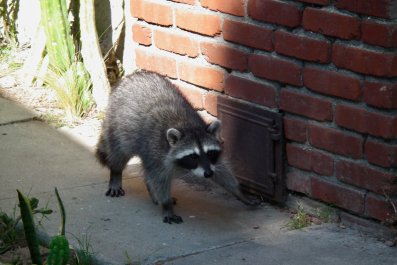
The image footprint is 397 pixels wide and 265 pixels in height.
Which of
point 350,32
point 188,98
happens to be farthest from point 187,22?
point 350,32

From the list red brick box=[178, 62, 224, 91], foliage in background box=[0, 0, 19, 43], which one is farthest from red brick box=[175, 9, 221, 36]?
foliage in background box=[0, 0, 19, 43]

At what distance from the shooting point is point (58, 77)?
23.5 feet

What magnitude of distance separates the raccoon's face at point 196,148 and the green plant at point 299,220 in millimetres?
558

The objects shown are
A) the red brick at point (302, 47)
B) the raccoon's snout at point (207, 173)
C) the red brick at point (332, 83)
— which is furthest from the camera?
the raccoon's snout at point (207, 173)

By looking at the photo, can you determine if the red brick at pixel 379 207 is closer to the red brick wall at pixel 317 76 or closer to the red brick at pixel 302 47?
the red brick wall at pixel 317 76

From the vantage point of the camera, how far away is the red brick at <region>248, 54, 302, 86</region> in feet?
16.8

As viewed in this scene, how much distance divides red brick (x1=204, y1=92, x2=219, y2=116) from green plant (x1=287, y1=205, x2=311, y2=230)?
90 cm

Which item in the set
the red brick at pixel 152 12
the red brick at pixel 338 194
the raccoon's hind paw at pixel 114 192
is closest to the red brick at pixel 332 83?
the red brick at pixel 338 194

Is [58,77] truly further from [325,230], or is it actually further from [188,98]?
[325,230]

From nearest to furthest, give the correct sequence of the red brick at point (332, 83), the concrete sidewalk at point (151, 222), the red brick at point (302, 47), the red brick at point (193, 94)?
1. the concrete sidewalk at point (151, 222)
2. the red brick at point (332, 83)
3. the red brick at point (302, 47)
4. the red brick at point (193, 94)

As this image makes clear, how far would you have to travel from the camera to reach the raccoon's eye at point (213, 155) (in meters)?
5.44

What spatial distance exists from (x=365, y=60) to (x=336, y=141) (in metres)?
0.52

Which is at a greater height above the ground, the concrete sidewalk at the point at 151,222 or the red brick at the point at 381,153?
the red brick at the point at 381,153

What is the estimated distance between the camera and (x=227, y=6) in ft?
17.9
